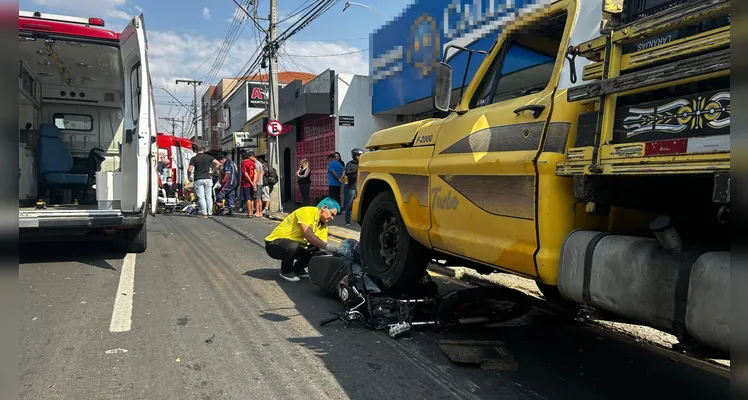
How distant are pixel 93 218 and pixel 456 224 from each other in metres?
4.58

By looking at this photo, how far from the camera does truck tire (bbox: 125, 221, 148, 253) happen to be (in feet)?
21.6

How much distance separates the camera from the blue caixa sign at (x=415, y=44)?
30.0 feet

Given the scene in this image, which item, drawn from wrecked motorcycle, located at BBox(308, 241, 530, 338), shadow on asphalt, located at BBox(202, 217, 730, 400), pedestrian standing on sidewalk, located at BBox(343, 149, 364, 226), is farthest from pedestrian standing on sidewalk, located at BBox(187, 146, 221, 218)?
wrecked motorcycle, located at BBox(308, 241, 530, 338)

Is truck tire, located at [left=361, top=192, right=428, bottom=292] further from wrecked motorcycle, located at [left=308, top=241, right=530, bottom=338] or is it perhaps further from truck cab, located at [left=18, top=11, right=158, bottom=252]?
truck cab, located at [left=18, top=11, right=158, bottom=252]

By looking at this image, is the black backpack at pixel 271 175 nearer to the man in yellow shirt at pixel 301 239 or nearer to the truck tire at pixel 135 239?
the truck tire at pixel 135 239

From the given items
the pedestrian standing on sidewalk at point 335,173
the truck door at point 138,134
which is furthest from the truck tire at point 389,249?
the pedestrian standing on sidewalk at point 335,173

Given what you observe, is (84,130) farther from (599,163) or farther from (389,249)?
(599,163)

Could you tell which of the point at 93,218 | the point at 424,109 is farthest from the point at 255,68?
the point at 93,218

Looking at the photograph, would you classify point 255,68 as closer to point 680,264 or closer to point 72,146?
point 72,146

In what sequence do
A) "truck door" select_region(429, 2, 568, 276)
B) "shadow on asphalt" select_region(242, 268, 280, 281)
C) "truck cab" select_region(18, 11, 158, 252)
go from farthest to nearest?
"truck cab" select_region(18, 11, 158, 252) < "shadow on asphalt" select_region(242, 268, 280, 281) < "truck door" select_region(429, 2, 568, 276)

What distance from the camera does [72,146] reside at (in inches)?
376

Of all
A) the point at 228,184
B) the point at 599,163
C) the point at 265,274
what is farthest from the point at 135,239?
the point at 228,184

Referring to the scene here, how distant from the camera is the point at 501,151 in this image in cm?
302

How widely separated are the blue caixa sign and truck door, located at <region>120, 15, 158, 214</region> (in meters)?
4.53
